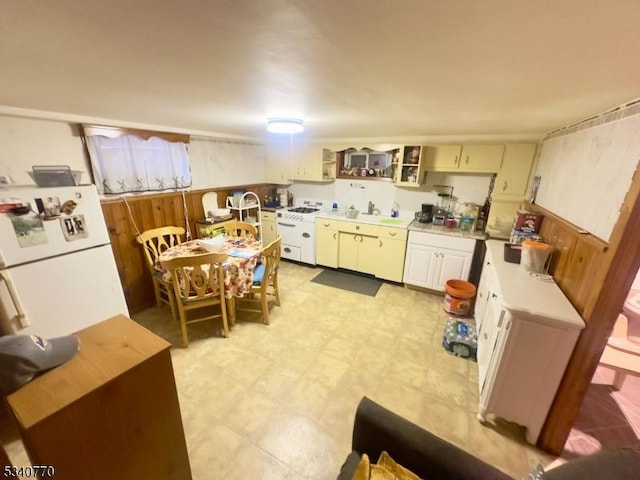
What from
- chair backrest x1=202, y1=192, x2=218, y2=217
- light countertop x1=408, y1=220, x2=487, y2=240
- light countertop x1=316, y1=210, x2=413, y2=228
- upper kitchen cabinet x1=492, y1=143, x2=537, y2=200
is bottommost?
light countertop x1=408, y1=220, x2=487, y2=240

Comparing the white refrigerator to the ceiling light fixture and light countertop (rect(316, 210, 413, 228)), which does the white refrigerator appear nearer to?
the ceiling light fixture

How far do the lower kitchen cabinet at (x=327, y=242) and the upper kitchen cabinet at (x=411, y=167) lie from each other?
1.10 m

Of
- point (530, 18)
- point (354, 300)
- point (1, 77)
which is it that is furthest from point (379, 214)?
point (1, 77)

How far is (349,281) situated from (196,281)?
212cm

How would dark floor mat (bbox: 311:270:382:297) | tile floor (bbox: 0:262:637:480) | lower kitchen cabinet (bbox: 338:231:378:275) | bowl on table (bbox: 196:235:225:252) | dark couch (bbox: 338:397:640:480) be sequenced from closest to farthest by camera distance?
1. dark couch (bbox: 338:397:640:480)
2. tile floor (bbox: 0:262:637:480)
3. bowl on table (bbox: 196:235:225:252)
4. dark floor mat (bbox: 311:270:382:297)
5. lower kitchen cabinet (bbox: 338:231:378:275)

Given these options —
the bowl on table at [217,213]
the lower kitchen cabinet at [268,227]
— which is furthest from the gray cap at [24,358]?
the lower kitchen cabinet at [268,227]

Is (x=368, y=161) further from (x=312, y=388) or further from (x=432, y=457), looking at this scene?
(x=432, y=457)

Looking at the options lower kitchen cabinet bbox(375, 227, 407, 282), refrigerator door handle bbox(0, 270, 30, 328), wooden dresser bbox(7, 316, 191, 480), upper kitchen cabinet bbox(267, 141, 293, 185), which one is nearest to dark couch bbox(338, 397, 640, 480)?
wooden dresser bbox(7, 316, 191, 480)

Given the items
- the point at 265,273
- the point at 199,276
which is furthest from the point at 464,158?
the point at 199,276

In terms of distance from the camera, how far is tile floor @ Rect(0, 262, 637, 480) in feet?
5.00

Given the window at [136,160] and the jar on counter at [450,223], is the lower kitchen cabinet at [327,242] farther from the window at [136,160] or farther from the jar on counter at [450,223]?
the window at [136,160]

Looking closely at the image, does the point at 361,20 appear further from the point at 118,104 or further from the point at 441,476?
the point at 118,104

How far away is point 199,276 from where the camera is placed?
232 centimetres

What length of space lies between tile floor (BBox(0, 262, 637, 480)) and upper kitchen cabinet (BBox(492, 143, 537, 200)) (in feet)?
5.14
